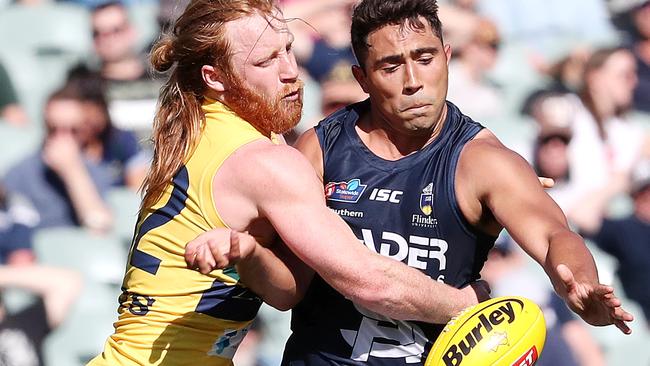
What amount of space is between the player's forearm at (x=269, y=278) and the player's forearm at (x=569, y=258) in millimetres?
808

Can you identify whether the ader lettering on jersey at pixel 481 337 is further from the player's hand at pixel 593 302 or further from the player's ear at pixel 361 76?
the player's ear at pixel 361 76

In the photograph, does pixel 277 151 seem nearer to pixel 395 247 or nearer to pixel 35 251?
pixel 395 247

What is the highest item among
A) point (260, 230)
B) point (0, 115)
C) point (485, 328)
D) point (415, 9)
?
point (415, 9)

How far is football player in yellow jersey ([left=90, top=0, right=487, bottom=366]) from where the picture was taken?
3.38 meters

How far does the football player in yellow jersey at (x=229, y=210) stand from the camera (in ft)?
11.1

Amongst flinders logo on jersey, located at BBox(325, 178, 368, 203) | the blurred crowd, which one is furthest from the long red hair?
the blurred crowd

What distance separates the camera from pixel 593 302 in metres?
3.14

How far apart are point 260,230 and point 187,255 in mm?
552

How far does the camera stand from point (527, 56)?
7.98 meters

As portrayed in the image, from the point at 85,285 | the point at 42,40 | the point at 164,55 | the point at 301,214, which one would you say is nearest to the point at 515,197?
the point at 301,214

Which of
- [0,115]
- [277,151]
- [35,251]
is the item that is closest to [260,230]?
[277,151]

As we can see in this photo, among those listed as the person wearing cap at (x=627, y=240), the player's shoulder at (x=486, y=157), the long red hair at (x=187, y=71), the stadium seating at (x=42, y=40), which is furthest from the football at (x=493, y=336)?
the stadium seating at (x=42, y=40)

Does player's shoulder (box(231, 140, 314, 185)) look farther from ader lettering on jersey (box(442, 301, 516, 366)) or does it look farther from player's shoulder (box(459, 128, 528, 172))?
ader lettering on jersey (box(442, 301, 516, 366))

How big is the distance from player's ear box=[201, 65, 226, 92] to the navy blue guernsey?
1.63 ft
